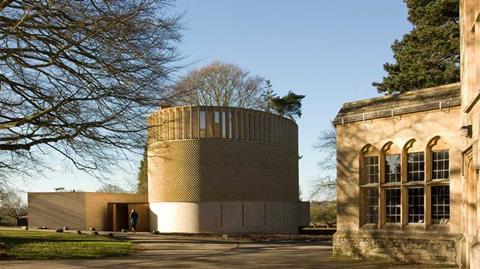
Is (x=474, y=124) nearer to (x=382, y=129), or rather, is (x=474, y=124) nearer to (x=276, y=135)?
(x=382, y=129)

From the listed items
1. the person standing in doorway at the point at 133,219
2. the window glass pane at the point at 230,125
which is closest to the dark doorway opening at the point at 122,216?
the person standing in doorway at the point at 133,219

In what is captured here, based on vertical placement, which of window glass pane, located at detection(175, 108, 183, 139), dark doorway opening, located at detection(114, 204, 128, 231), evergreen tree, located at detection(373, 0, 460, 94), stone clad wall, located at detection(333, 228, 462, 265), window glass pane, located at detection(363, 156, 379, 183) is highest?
evergreen tree, located at detection(373, 0, 460, 94)

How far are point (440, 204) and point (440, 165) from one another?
1.05 m

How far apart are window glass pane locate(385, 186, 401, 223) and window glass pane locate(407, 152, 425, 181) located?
2.25ft

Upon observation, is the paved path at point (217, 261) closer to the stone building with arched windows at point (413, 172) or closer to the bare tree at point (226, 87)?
the stone building with arched windows at point (413, 172)

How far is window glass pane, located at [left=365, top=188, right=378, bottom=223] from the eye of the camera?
17.9 m

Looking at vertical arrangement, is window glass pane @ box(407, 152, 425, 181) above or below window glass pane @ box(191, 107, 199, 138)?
below

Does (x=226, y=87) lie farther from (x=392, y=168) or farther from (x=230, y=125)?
(x=392, y=168)

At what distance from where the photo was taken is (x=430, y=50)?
111 ft

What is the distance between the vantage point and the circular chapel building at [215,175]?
38.8 m

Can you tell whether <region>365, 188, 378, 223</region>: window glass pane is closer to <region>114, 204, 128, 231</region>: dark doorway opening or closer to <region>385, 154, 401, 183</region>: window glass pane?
<region>385, 154, 401, 183</region>: window glass pane

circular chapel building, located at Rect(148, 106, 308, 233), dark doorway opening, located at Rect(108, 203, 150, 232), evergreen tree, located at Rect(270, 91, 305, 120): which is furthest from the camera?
evergreen tree, located at Rect(270, 91, 305, 120)

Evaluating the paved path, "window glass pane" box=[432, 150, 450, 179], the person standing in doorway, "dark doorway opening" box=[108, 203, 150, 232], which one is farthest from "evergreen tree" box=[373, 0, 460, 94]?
"dark doorway opening" box=[108, 203, 150, 232]

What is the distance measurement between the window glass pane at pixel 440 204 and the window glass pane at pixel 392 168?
4.28ft
